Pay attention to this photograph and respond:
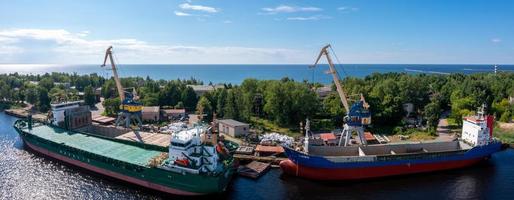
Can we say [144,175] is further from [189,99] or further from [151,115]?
[189,99]

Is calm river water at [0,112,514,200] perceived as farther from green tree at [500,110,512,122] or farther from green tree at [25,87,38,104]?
green tree at [25,87,38,104]

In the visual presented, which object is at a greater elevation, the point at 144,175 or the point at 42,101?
the point at 42,101

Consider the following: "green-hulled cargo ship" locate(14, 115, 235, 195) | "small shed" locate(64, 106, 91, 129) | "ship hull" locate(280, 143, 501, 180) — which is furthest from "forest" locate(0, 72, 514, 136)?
"green-hulled cargo ship" locate(14, 115, 235, 195)

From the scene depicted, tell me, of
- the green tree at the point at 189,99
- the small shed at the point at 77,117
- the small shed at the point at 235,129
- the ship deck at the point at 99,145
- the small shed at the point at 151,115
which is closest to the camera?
the ship deck at the point at 99,145

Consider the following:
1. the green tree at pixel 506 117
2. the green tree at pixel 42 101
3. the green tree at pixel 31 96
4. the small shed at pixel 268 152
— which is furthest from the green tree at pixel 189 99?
the green tree at pixel 506 117

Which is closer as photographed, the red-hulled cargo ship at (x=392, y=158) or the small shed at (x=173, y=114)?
the red-hulled cargo ship at (x=392, y=158)

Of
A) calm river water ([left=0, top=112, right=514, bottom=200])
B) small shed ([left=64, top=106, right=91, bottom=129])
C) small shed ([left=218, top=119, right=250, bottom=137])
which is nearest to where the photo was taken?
calm river water ([left=0, top=112, right=514, bottom=200])

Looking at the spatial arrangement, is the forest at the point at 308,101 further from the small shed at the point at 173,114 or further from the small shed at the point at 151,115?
the small shed at the point at 151,115

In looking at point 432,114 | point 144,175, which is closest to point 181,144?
point 144,175
